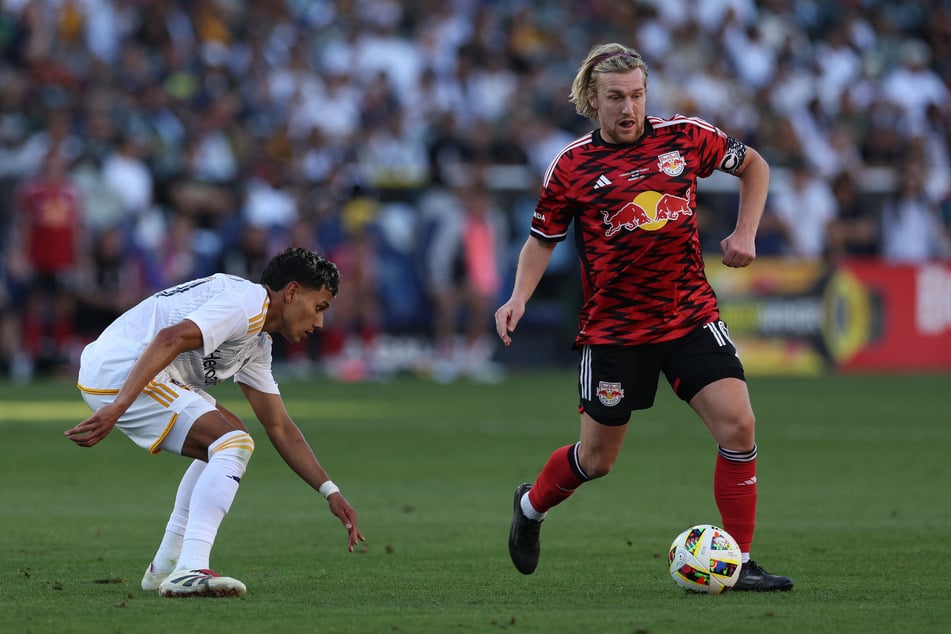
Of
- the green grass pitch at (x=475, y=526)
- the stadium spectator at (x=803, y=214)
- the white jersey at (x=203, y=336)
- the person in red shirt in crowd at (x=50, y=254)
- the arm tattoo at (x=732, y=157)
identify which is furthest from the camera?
the stadium spectator at (x=803, y=214)

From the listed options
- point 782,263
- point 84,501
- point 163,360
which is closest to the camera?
point 163,360

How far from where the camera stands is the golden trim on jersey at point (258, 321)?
6812 mm

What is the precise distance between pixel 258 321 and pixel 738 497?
2285mm

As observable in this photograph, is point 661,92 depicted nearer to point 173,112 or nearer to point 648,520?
point 173,112

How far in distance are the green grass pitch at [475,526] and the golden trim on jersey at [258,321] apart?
1104 mm

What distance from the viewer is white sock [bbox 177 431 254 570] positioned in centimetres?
674

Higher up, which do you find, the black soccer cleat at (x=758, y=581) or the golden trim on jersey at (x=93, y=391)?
the golden trim on jersey at (x=93, y=391)

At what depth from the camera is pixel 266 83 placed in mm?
23094

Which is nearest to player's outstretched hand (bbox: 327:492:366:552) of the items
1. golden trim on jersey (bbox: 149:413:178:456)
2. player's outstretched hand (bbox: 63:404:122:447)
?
golden trim on jersey (bbox: 149:413:178:456)

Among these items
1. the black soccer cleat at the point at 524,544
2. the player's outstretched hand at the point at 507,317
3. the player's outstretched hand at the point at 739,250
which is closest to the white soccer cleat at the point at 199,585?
the black soccer cleat at the point at 524,544

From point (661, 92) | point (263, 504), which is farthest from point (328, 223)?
point (263, 504)

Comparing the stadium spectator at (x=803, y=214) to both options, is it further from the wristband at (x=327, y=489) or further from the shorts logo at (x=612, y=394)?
the wristband at (x=327, y=489)

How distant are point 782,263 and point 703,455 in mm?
10720

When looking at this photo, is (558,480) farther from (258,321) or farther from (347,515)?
(258,321)
